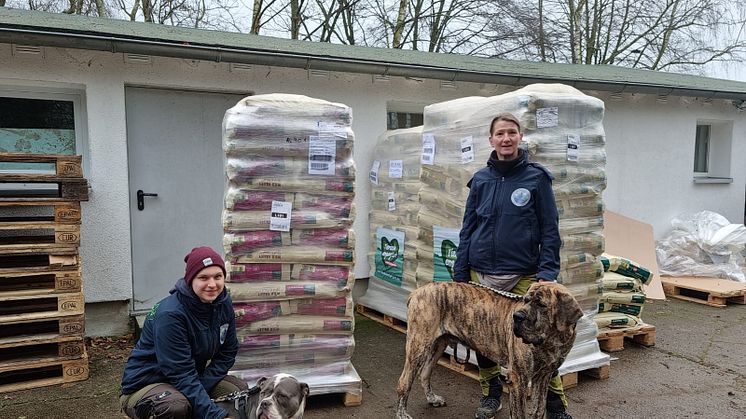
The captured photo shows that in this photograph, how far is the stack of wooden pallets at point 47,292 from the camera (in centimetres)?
404

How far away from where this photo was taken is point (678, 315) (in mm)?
6391

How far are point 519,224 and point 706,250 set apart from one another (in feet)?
19.4

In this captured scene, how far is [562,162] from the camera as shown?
4242mm

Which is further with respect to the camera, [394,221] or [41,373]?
[394,221]

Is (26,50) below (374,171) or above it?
above

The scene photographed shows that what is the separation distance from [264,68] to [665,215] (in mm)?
6632

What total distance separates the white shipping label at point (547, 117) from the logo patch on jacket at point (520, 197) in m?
1.06

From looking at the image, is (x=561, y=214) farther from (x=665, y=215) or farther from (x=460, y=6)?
(x=460, y=6)

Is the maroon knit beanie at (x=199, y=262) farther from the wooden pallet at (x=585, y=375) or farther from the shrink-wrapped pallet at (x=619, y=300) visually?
the shrink-wrapped pallet at (x=619, y=300)

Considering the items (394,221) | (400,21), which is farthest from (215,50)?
(400,21)

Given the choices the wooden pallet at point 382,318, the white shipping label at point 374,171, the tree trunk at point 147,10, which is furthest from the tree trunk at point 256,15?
the wooden pallet at point 382,318

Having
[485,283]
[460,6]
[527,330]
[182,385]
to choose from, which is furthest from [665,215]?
[460,6]

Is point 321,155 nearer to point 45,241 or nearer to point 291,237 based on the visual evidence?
point 291,237

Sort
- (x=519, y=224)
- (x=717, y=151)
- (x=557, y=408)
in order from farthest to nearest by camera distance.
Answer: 1. (x=717, y=151)
2. (x=557, y=408)
3. (x=519, y=224)
